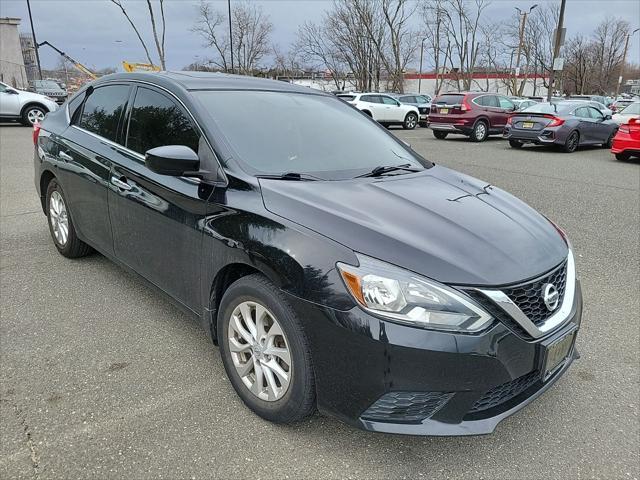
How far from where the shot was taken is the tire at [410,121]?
23.0 meters

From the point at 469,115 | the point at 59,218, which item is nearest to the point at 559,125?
the point at 469,115

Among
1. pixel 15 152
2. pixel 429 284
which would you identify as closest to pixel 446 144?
pixel 15 152

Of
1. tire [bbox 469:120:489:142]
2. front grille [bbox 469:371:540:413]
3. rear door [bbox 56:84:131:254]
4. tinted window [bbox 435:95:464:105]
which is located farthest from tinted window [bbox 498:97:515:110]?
front grille [bbox 469:371:540:413]

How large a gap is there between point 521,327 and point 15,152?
12496 mm

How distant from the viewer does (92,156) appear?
3.65m

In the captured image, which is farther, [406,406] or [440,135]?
[440,135]

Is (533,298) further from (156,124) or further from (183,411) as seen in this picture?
(156,124)

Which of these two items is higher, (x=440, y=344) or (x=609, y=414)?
(x=440, y=344)

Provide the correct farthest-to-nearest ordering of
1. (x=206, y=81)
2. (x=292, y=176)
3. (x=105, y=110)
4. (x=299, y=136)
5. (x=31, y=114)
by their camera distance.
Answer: (x=31, y=114) → (x=105, y=110) → (x=206, y=81) → (x=299, y=136) → (x=292, y=176)

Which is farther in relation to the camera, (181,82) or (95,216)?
(95,216)

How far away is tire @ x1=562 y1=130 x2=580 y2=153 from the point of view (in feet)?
46.9

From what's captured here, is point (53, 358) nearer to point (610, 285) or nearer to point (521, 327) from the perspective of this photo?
point (521, 327)

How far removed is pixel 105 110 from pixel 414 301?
9.72 feet

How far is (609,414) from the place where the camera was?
2611mm
